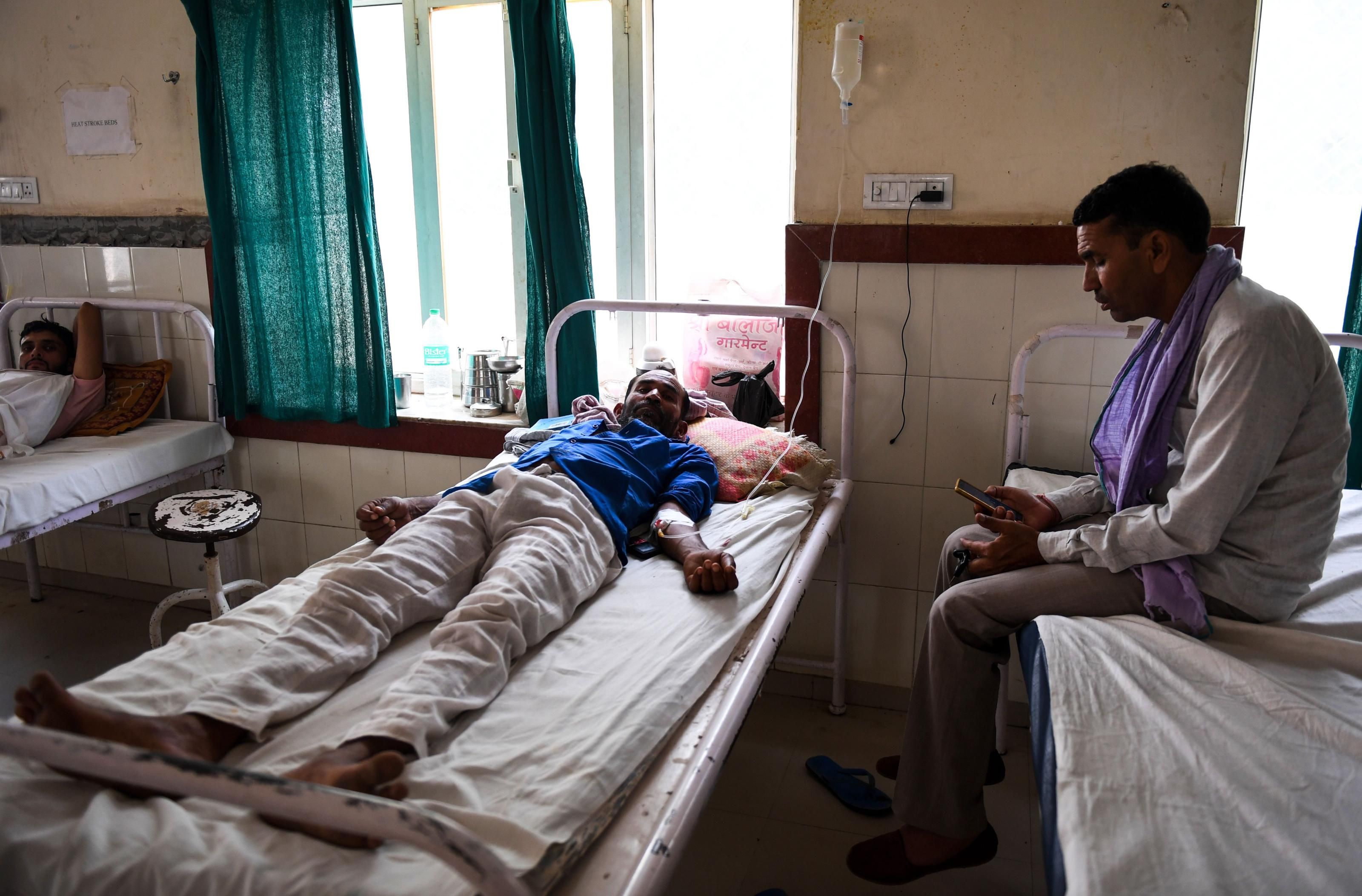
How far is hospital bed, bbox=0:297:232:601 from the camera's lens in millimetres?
2514

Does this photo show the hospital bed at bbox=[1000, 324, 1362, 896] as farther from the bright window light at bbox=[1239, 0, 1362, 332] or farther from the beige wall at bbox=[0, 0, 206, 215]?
the beige wall at bbox=[0, 0, 206, 215]

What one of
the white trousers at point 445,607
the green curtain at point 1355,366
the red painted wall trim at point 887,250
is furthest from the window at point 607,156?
the green curtain at point 1355,366

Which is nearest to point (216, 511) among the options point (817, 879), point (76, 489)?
point (76, 489)

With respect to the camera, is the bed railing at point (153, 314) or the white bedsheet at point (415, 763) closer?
the white bedsheet at point (415, 763)

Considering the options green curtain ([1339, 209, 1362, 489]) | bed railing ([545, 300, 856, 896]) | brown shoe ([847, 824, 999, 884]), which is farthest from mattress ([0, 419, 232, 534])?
green curtain ([1339, 209, 1362, 489])

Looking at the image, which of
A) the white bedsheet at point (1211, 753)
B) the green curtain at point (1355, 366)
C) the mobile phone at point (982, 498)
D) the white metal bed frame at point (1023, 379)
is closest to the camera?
the white bedsheet at point (1211, 753)

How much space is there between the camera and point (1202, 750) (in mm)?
1194

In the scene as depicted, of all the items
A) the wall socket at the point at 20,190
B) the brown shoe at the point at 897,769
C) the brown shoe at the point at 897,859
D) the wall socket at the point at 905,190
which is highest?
the wall socket at the point at 20,190

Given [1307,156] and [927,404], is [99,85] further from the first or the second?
[1307,156]

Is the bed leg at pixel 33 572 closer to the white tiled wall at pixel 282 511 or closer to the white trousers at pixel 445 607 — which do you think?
the white tiled wall at pixel 282 511

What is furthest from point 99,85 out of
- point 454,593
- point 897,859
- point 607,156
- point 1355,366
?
point 1355,366

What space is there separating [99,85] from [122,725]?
300 centimetres

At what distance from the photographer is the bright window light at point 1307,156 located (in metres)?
2.30

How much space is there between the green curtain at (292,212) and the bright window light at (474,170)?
0.30 meters
